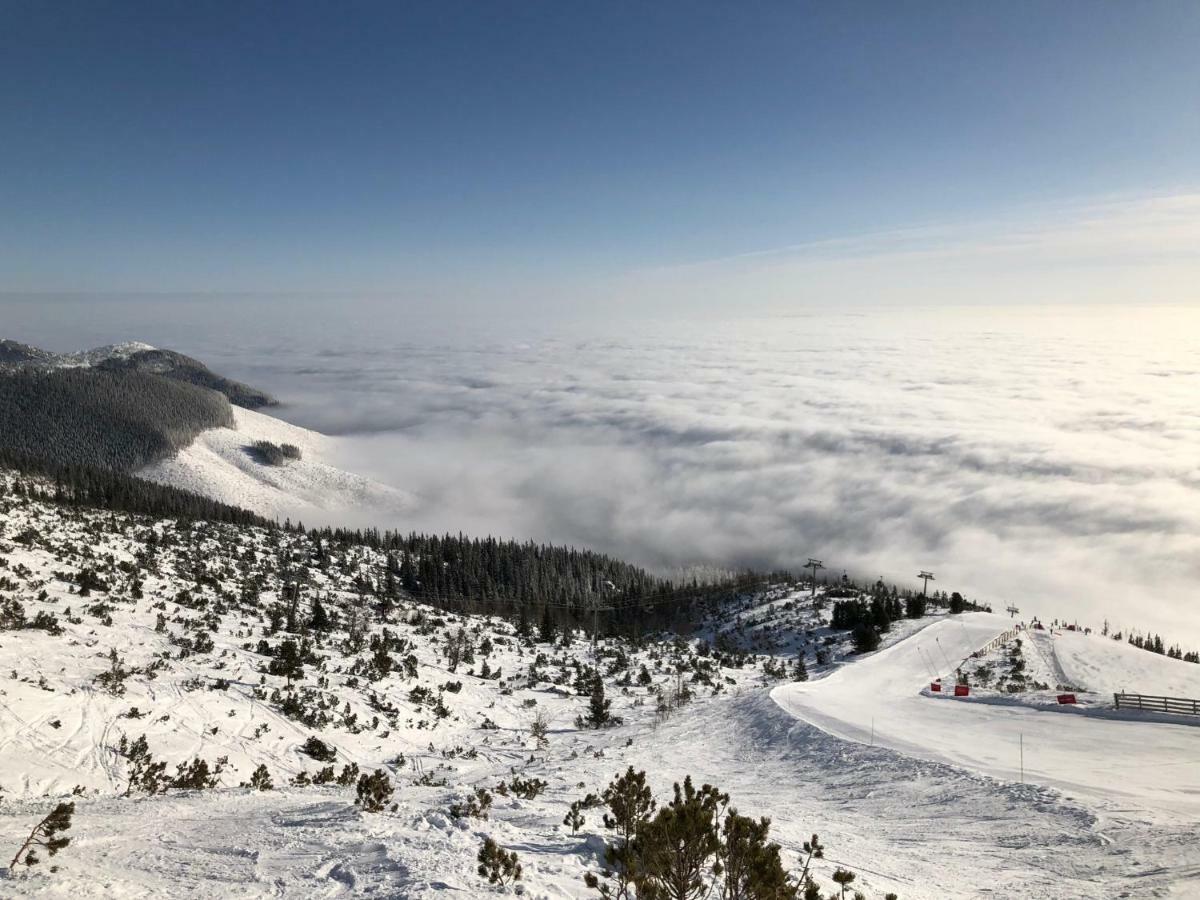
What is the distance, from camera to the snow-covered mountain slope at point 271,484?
153m

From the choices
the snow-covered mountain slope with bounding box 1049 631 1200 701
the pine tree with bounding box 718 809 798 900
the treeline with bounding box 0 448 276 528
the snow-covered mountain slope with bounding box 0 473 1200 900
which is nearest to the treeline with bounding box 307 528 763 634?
the treeline with bounding box 0 448 276 528

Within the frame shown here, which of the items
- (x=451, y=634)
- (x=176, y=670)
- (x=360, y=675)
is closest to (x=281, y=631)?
(x=360, y=675)

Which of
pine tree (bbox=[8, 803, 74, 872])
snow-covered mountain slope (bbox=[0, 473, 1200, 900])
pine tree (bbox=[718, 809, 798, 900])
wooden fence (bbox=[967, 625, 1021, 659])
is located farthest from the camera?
wooden fence (bbox=[967, 625, 1021, 659])

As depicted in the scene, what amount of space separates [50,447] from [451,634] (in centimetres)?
18066

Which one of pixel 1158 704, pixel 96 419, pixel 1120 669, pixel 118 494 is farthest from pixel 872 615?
pixel 96 419

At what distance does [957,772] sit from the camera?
18.3m

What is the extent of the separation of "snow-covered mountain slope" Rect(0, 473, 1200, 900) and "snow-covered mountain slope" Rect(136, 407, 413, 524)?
122043 millimetres

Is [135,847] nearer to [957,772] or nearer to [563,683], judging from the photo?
[957,772]

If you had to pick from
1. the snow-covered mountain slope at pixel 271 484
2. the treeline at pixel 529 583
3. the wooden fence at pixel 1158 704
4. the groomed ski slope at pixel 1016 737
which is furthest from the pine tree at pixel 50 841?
the snow-covered mountain slope at pixel 271 484

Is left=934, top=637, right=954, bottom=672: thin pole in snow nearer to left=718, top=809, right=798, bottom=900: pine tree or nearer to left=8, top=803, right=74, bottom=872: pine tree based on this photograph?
left=718, top=809, right=798, bottom=900: pine tree

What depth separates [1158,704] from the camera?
25.8 metres

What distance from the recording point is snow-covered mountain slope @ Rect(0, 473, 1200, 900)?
9.26 metres

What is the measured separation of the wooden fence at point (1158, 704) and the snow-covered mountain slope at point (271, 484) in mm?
158711

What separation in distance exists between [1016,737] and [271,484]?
182486 millimetres
